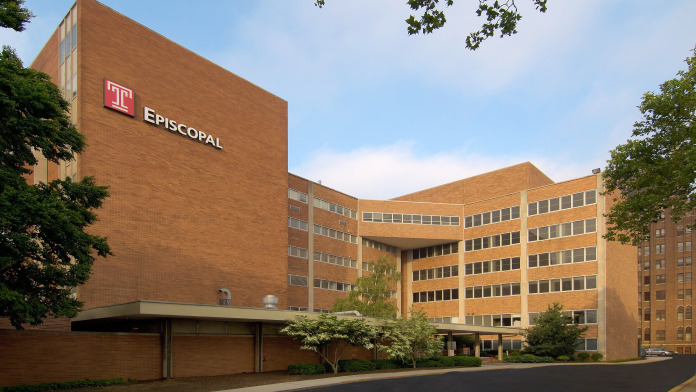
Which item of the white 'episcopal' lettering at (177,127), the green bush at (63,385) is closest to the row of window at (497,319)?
the white 'episcopal' lettering at (177,127)

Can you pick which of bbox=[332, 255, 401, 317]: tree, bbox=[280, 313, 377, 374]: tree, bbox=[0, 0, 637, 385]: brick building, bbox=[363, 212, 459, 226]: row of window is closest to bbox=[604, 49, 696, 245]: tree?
bbox=[280, 313, 377, 374]: tree

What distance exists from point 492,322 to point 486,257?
747 cm

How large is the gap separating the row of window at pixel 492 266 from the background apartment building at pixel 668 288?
73352 millimetres

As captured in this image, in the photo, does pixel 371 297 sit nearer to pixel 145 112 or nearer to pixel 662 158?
pixel 145 112

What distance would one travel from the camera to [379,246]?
225 feet

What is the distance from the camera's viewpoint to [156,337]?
28562mm

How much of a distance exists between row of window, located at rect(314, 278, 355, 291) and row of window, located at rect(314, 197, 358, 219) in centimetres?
783

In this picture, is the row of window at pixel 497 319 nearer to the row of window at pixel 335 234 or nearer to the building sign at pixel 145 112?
the row of window at pixel 335 234

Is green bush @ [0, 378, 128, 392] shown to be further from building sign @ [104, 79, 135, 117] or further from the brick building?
building sign @ [104, 79, 135, 117]

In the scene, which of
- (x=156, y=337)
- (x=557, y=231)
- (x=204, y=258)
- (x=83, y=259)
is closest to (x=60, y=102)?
(x=83, y=259)

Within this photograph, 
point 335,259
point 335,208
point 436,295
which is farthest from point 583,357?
point 335,208

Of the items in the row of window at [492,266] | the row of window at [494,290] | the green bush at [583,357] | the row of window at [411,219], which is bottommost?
the green bush at [583,357]

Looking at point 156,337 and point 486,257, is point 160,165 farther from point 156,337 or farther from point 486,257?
point 486,257

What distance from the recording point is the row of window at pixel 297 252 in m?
54.4
